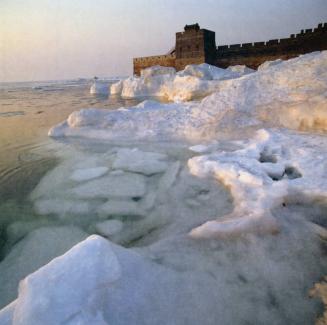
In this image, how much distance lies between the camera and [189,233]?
1.66 meters

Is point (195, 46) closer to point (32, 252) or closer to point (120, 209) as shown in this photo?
point (120, 209)

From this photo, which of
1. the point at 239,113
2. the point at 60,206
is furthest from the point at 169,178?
the point at 239,113

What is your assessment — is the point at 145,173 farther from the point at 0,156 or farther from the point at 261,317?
the point at 0,156

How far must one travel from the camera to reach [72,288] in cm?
94

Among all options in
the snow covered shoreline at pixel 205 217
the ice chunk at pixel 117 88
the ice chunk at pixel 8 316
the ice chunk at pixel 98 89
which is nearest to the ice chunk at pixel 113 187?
the snow covered shoreline at pixel 205 217

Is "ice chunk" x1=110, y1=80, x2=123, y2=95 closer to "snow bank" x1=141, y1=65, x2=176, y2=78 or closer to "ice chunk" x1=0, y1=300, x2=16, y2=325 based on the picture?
"snow bank" x1=141, y1=65, x2=176, y2=78

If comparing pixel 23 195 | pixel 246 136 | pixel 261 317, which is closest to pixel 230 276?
pixel 261 317

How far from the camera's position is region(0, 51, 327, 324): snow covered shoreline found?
1.00 metres

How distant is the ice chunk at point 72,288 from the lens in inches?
33.3

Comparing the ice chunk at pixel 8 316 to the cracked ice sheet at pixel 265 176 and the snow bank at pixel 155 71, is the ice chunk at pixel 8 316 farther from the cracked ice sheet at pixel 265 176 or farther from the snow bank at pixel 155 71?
the snow bank at pixel 155 71

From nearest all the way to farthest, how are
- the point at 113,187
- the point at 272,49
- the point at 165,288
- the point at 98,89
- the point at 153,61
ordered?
the point at 165,288
the point at 113,187
the point at 272,49
the point at 98,89
the point at 153,61

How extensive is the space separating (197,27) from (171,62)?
371 cm

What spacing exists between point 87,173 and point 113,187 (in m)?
0.57

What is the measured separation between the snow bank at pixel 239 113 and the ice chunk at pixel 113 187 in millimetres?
1679
